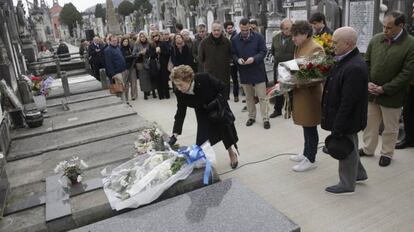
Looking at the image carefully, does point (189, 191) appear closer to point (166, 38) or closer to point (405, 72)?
point (405, 72)

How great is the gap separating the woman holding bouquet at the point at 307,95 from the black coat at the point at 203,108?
87 cm

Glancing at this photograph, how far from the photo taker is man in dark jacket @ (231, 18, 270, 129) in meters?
6.02

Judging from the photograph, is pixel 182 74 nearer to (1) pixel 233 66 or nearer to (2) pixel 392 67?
(2) pixel 392 67

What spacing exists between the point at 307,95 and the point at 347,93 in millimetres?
966

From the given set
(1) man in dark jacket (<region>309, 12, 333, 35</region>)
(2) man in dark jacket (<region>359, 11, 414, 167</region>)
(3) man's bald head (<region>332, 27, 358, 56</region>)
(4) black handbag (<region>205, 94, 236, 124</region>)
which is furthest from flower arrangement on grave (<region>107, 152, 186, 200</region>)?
(1) man in dark jacket (<region>309, 12, 333, 35</region>)

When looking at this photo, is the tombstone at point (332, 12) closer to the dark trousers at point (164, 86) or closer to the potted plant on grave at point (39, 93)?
the dark trousers at point (164, 86)

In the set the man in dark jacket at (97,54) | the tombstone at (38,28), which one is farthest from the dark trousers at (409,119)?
the tombstone at (38,28)

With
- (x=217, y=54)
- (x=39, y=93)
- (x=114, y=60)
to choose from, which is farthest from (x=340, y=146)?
(x=114, y=60)

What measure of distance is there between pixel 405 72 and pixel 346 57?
107cm

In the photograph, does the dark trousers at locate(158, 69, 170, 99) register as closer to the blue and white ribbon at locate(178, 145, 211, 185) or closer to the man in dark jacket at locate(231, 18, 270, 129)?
the man in dark jacket at locate(231, 18, 270, 129)

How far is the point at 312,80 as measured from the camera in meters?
4.04

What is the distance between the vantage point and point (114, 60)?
8.80 m

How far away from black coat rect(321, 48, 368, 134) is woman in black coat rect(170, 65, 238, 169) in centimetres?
130

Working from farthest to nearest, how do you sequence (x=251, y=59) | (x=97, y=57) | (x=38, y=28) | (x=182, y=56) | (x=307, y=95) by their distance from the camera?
1. (x=38, y=28)
2. (x=97, y=57)
3. (x=182, y=56)
4. (x=251, y=59)
5. (x=307, y=95)
